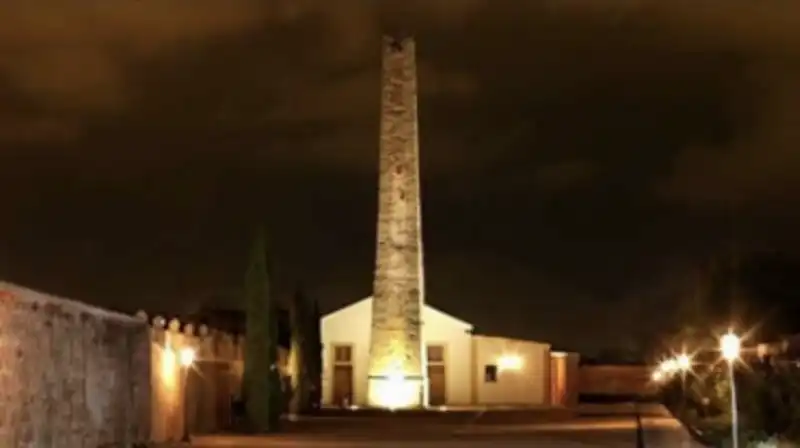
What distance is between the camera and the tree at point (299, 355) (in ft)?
145

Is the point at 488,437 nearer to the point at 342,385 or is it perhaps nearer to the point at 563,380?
the point at 342,385

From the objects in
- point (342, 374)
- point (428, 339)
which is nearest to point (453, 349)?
point (428, 339)

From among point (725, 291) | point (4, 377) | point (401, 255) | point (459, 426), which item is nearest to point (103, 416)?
point (4, 377)

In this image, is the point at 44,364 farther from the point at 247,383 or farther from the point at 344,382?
the point at 344,382

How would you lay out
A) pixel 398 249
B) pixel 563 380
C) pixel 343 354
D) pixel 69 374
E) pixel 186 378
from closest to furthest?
pixel 69 374
pixel 186 378
pixel 398 249
pixel 343 354
pixel 563 380

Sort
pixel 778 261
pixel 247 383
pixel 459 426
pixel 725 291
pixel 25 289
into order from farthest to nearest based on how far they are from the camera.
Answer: pixel 778 261
pixel 725 291
pixel 459 426
pixel 247 383
pixel 25 289

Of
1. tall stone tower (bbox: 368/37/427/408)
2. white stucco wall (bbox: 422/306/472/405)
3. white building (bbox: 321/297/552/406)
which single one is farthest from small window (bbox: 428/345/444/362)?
tall stone tower (bbox: 368/37/427/408)

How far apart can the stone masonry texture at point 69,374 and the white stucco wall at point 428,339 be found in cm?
3134

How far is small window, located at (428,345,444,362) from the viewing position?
56.9m

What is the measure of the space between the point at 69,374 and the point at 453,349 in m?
37.9

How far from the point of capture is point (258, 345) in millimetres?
33250

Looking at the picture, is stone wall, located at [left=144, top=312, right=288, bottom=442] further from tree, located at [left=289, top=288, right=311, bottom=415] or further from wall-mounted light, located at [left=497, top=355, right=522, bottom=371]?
wall-mounted light, located at [left=497, top=355, right=522, bottom=371]

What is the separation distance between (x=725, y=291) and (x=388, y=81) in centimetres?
1867

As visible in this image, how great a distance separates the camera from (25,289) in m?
17.9
